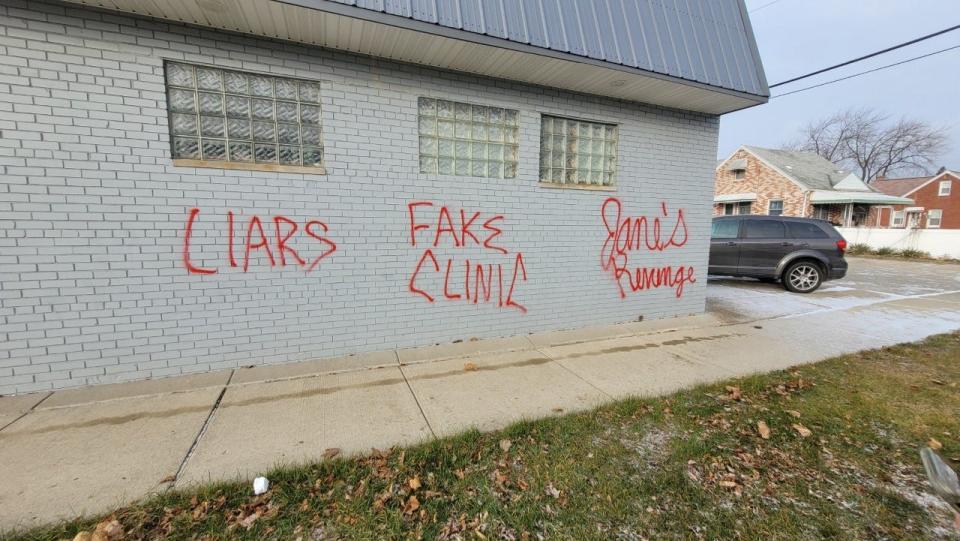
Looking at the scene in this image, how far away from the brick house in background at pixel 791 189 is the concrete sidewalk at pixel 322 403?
67.2ft

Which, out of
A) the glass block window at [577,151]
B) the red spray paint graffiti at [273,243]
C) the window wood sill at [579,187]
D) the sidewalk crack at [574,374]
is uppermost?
the glass block window at [577,151]

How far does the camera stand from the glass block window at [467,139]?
4602 millimetres

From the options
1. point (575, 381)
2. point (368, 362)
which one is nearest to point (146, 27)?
point (368, 362)

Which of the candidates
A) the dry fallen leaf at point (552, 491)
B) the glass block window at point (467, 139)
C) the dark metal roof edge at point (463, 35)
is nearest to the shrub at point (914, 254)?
the dark metal roof edge at point (463, 35)

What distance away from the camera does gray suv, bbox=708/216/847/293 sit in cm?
879

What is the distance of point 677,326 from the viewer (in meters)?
6.05

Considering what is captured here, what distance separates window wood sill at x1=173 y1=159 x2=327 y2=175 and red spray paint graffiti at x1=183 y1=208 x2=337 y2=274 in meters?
0.42

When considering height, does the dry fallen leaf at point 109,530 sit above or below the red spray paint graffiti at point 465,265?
below

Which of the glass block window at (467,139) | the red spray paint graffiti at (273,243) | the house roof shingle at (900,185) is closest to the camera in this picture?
the red spray paint graffiti at (273,243)

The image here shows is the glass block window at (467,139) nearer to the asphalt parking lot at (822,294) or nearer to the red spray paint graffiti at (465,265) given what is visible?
the red spray paint graffiti at (465,265)

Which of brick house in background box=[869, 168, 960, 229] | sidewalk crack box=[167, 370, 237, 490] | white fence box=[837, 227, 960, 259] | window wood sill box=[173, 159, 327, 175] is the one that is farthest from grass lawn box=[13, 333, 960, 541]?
brick house in background box=[869, 168, 960, 229]

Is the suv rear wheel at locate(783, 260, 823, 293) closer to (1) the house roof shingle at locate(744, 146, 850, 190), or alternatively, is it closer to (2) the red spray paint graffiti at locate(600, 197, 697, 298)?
(2) the red spray paint graffiti at locate(600, 197, 697, 298)

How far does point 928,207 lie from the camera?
30062 millimetres

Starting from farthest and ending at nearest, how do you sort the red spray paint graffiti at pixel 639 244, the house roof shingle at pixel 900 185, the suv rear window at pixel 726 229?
the house roof shingle at pixel 900 185 < the suv rear window at pixel 726 229 < the red spray paint graffiti at pixel 639 244
